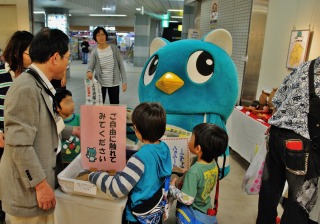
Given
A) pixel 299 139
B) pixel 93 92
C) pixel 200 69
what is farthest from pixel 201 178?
pixel 93 92

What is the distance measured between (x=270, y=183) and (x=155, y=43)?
179cm

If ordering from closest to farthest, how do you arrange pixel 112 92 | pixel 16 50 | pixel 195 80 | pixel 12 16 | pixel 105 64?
pixel 16 50 < pixel 195 80 < pixel 105 64 < pixel 112 92 < pixel 12 16

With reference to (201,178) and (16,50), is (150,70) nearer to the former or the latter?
(16,50)

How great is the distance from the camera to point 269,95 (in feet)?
11.1

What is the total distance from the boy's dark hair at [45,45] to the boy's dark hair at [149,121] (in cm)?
46

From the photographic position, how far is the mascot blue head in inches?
90.0

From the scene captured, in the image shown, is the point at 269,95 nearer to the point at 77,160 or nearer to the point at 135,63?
the point at 77,160

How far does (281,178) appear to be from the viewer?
1.91 meters

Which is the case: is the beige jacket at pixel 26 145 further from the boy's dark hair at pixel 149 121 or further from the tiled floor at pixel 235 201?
the tiled floor at pixel 235 201

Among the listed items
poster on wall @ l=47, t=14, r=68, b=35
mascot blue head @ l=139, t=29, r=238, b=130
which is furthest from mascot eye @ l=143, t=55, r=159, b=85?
poster on wall @ l=47, t=14, r=68, b=35

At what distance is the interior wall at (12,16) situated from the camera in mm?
5172

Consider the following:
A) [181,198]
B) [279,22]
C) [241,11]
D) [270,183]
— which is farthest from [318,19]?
[181,198]

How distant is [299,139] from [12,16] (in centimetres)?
565

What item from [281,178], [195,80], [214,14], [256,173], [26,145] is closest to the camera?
[26,145]
